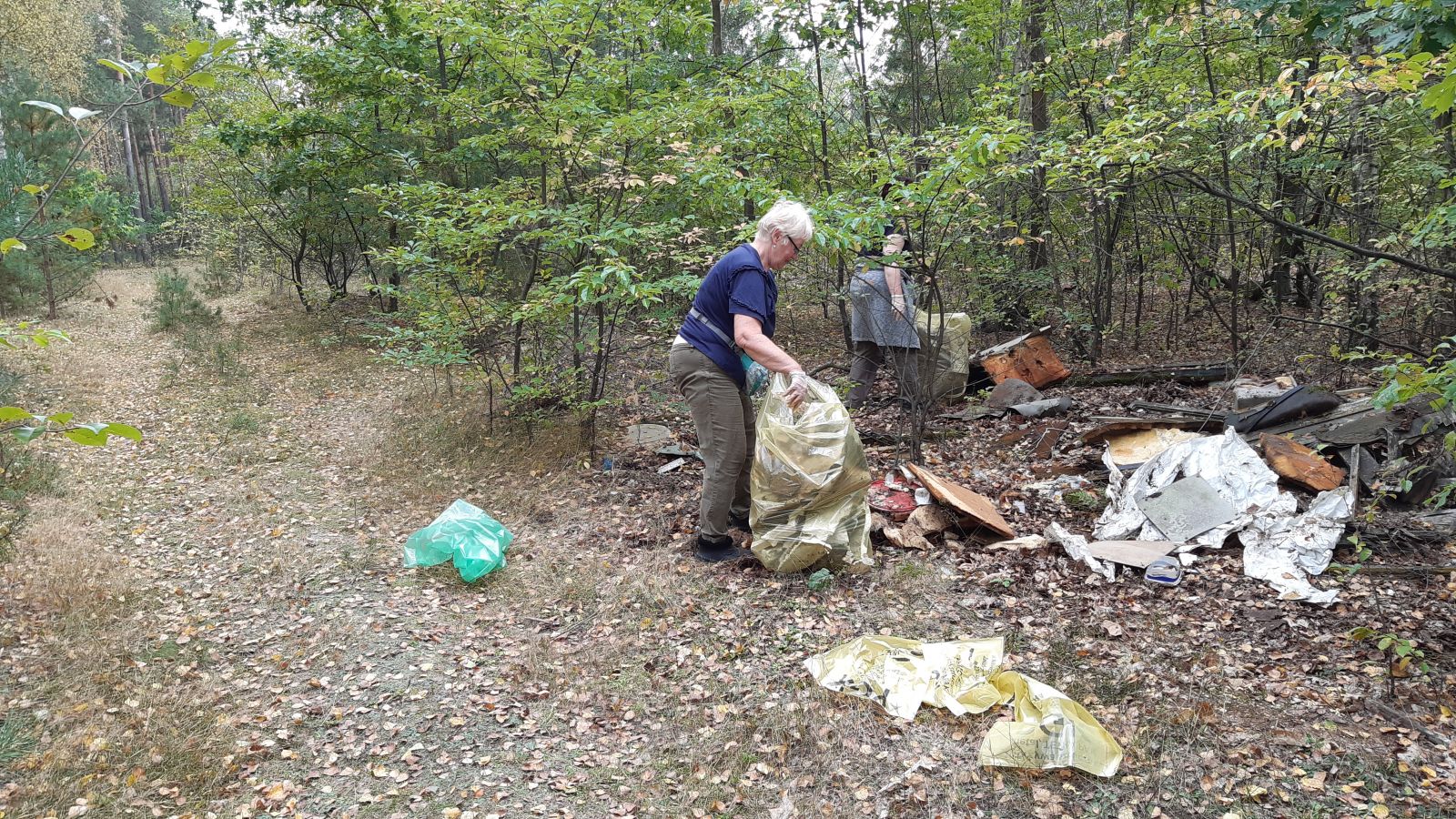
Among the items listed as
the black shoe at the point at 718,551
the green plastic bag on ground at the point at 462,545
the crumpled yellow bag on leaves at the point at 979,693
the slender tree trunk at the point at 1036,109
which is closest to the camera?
the crumpled yellow bag on leaves at the point at 979,693

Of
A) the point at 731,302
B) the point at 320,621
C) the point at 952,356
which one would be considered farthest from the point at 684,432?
the point at 320,621

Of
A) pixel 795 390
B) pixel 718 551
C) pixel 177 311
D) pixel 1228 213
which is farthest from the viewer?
pixel 177 311

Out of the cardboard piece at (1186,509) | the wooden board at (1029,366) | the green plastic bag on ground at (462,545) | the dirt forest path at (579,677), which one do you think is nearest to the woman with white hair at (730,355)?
the dirt forest path at (579,677)

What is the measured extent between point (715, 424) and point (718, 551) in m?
0.73

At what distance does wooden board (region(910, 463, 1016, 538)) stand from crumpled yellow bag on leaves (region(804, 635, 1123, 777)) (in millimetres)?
1055

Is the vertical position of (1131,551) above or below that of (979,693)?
above

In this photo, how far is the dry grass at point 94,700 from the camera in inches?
108

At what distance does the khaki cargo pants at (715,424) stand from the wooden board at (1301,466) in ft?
9.18

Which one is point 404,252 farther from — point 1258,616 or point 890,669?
point 1258,616

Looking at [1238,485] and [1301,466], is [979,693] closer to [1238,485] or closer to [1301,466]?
[1238,485]

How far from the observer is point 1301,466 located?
13.7ft

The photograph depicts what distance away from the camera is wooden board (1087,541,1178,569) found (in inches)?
150

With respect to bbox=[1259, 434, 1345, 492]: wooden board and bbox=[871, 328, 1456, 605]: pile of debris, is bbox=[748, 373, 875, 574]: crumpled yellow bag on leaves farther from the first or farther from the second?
bbox=[1259, 434, 1345, 492]: wooden board

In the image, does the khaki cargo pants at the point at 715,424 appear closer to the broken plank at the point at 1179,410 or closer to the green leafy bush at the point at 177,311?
the broken plank at the point at 1179,410
